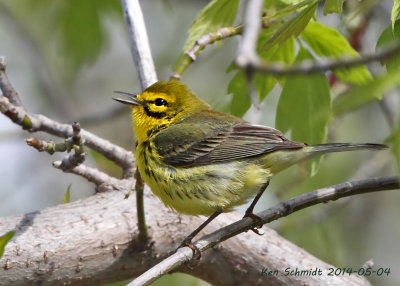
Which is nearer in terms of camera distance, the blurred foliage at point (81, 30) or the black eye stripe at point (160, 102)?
the black eye stripe at point (160, 102)

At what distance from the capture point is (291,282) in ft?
10.7

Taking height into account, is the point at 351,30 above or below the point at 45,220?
above

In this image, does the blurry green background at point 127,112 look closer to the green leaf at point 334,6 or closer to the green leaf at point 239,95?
the green leaf at point 239,95

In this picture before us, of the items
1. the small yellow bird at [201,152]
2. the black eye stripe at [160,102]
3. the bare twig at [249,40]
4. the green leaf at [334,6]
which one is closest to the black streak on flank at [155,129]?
the small yellow bird at [201,152]

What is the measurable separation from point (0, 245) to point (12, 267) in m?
0.91

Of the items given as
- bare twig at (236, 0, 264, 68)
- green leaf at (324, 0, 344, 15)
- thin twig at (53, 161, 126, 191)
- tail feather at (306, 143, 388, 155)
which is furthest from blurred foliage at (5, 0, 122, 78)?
bare twig at (236, 0, 264, 68)

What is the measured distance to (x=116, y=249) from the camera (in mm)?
3092

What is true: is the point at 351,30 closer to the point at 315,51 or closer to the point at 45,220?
the point at 315,51

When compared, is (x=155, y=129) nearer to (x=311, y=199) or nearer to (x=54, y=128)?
(x=54, y=128)

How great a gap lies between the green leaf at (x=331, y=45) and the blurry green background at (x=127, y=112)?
3.06 ft

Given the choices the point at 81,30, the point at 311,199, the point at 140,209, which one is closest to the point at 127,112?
the point at 81,30

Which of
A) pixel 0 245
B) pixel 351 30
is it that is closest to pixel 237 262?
pixel 0 245

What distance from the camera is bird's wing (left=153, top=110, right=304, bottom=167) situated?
11.1 feet

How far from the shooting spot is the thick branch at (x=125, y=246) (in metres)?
2.83
